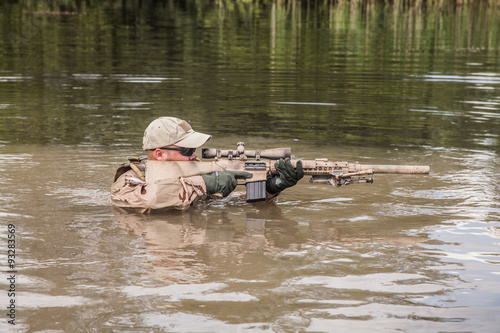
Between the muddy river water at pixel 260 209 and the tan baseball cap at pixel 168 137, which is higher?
the tan baseball cap at pixel 168 137

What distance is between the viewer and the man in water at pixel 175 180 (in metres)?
6.50

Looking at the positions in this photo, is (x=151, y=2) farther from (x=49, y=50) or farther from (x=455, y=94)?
(x=455, y=94)

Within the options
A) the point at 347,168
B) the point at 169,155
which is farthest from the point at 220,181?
the point at 347,168

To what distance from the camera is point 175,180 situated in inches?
257

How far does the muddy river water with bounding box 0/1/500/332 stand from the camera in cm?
464

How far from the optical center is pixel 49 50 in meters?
23.2

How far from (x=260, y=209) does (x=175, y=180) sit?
1054mm

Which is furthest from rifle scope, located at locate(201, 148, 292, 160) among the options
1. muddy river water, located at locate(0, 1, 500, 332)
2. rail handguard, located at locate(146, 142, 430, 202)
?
muddy river water, located at locate(0, 1, 500, 332)

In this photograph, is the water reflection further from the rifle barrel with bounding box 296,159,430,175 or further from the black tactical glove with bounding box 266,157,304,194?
the rifle barrel with bounding box 296,159,430,175

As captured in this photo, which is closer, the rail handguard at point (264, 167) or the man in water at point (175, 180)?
the man in water at point (175, 180)

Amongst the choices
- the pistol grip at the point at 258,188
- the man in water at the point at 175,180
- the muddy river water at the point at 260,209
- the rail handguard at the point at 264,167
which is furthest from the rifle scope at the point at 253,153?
the muddy river water at the point at 260,209

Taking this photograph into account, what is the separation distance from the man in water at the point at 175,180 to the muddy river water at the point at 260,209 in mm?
223

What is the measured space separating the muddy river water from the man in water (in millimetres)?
223

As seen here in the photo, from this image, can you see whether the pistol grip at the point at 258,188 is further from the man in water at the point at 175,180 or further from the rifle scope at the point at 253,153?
the rifle scope at the point at 253,153
